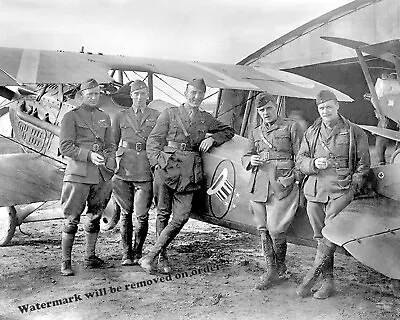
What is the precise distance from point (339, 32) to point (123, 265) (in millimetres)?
5211

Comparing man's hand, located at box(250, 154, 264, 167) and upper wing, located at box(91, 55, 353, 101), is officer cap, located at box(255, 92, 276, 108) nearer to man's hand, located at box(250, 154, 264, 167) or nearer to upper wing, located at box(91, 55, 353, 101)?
man's hand, located at box(250, 154, 264, 167)

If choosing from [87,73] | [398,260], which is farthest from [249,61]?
[398,260]

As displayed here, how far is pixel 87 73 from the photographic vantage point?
519cm

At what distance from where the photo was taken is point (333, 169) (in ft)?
12.2

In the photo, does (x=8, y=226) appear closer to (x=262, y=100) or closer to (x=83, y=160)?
(x=83, y=160)

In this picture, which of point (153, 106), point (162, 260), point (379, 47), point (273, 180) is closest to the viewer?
point (379, 47)

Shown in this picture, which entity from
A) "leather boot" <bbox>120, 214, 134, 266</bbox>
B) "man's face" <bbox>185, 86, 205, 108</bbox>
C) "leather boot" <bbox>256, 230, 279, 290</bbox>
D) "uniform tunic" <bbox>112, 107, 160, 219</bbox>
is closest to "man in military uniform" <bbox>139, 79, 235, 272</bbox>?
"man's face" <bbox>185, 86, 205, 108</bbox>

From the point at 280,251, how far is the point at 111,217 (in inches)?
135

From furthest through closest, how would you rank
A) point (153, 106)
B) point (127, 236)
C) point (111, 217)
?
1. point (111, 217)
2. point (153, 106)
3. point (127, 236)

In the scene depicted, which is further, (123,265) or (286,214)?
(123,265)

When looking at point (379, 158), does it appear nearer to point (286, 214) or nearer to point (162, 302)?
point (286, 214)

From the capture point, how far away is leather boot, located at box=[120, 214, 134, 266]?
4.96 m

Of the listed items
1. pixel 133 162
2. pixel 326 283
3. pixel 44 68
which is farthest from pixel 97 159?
pixel 326 283

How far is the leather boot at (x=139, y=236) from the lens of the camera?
4.93 m
